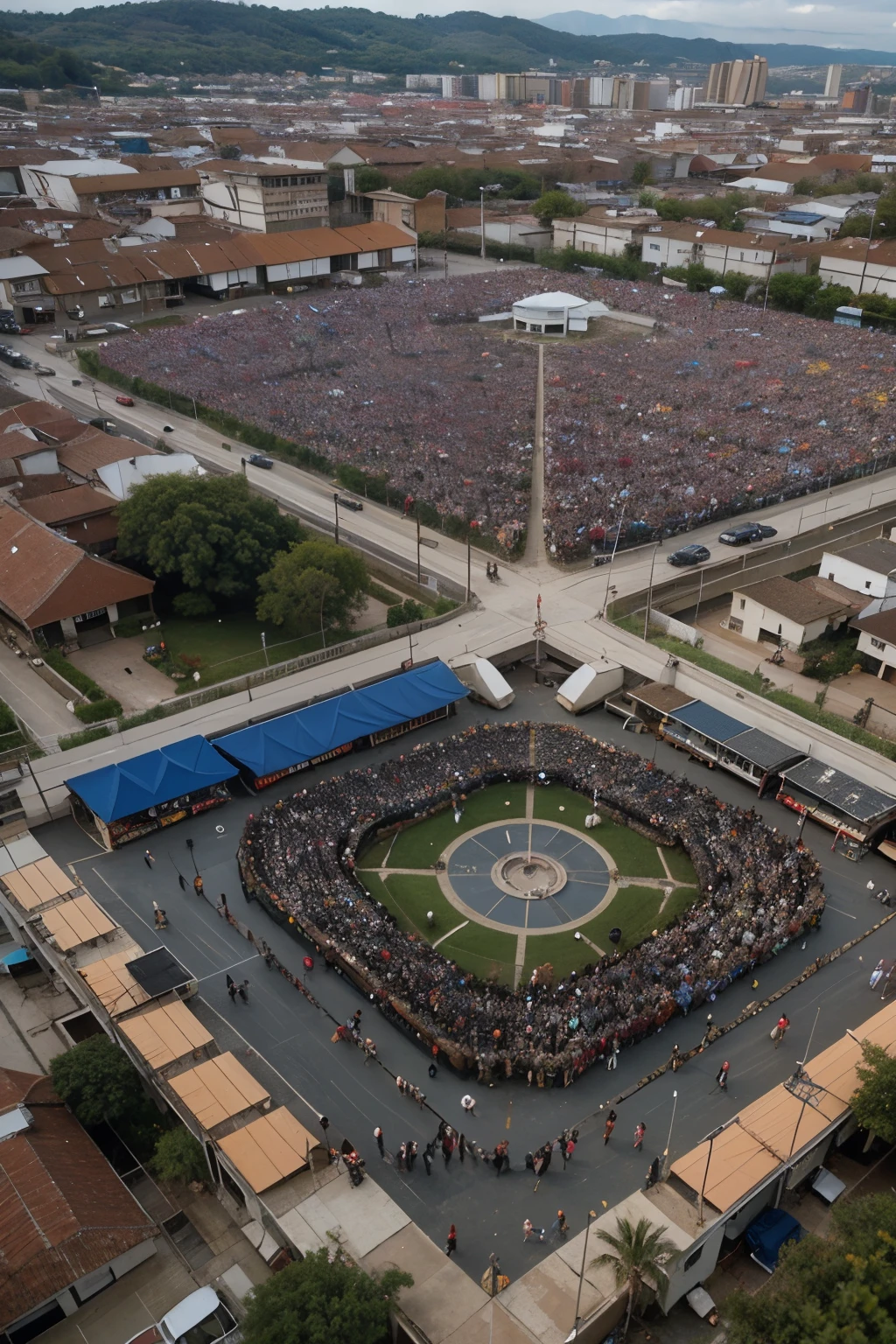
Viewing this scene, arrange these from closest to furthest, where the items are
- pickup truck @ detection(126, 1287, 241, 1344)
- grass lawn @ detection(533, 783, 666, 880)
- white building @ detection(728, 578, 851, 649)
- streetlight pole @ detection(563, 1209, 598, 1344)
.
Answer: streetlight pole @ detection(563, 1209, 598, 1344), pickup truck @ detection(126, 1287, 241, 1344), grass lawn @ detection(533, 783, 666, 880), white building @ detection(728, 578, 851, 649)

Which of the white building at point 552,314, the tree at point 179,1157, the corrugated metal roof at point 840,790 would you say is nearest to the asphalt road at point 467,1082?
the corrugated metal roof at point 840,790

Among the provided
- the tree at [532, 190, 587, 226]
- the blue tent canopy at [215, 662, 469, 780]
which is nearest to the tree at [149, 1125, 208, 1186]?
the blue tent canopy at [215, 662, 469, 780]

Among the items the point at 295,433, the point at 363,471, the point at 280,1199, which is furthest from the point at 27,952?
the point at 295,433

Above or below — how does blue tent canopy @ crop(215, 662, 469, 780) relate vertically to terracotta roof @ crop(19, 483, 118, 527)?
below

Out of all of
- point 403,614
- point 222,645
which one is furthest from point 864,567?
point 222,645

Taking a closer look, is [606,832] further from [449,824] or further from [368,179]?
[368,179]

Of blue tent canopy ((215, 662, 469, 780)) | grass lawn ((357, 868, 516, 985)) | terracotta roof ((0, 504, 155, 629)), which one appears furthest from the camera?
terracotta roof ((0, 504, 155, 629))

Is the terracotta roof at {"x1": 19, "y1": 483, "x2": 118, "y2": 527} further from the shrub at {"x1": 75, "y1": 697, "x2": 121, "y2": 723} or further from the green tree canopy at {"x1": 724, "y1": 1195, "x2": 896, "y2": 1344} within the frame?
the green tree canopy at {"x1": 724, "y1": 1195, "x2": 896, "y2": 1344}
